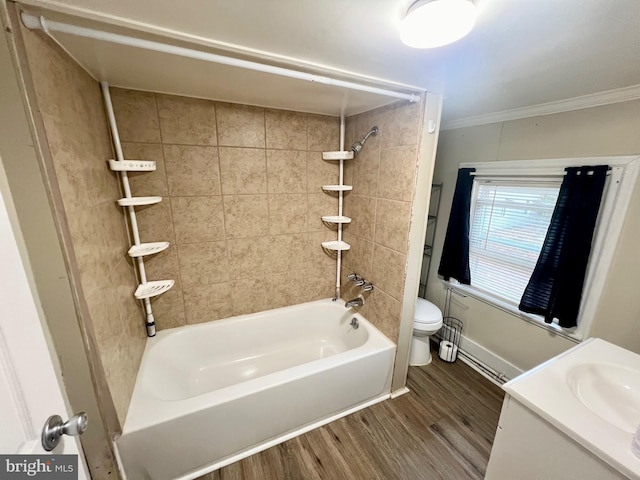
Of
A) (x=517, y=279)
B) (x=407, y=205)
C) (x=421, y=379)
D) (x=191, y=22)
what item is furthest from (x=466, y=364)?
(x=191, y=22)

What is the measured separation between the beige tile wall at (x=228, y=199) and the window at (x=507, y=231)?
1287 millimetres

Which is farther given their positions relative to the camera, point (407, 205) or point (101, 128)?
point (407, 205)

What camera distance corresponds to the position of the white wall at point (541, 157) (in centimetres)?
141

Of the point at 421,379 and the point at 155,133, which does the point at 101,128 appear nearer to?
the point at 155,133

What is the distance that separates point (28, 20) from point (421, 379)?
2.85 metres

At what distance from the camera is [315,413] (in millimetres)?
1632

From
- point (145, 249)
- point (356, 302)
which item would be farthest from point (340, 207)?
point (145, 249)

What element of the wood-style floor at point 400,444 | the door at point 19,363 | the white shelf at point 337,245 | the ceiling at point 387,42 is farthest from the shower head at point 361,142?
the wood-style floor at point 400,444

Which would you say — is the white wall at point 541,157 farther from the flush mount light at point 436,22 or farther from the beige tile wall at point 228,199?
the flush mount light at point 436,22

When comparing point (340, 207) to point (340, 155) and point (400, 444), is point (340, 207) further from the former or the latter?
point (400, 444)

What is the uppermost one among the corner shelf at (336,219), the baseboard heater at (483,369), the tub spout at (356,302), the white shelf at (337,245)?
the corner shelf at (336,219)

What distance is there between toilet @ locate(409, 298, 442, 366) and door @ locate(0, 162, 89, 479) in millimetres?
2112

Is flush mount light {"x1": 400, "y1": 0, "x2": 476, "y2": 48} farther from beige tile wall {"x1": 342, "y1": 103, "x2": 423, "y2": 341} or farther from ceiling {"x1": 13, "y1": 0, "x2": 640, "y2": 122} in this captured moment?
beige tile wall {"x1": 342, "y1": 103, "x2": 423, "y2": 341}

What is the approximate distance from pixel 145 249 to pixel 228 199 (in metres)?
0.63
